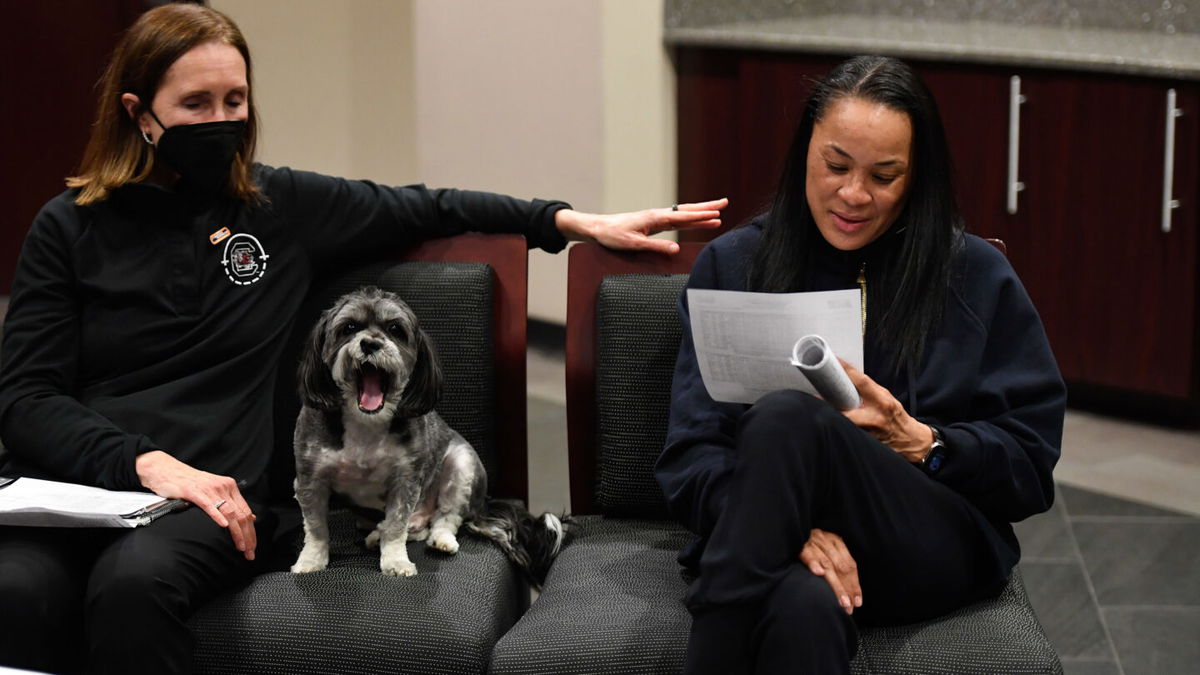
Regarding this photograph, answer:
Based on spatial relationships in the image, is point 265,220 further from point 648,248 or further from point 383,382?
point 648,248

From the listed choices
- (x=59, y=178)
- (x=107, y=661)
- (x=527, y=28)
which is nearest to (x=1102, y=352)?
(x=527, y=28)

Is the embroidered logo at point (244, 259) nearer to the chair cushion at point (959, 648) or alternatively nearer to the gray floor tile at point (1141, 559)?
the chair cushion at point (959, 648)

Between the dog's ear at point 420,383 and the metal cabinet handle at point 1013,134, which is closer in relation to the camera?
the dog's ear at point 420,383

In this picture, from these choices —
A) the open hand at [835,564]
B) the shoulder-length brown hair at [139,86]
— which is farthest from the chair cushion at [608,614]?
the shoulder-length brown hair at [139,86]

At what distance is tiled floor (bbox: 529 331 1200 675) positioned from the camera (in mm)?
3150

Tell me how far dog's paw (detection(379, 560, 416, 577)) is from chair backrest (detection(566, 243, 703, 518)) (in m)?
0.43

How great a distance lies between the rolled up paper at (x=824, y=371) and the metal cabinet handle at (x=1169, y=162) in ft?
8.45

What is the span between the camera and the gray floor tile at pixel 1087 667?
303 cm

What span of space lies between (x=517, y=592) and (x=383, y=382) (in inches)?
17.7

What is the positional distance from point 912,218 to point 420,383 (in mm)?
816

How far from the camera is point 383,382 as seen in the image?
236 cm

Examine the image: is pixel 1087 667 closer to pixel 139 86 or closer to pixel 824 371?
pixel 824 371

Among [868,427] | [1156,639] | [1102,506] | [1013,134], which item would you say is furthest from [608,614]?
[1013,134]

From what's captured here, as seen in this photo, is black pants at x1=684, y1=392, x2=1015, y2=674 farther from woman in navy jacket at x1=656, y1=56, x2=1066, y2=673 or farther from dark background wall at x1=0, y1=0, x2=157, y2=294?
dark background wall at x1=0, y1=0, x2=157, y2=294
